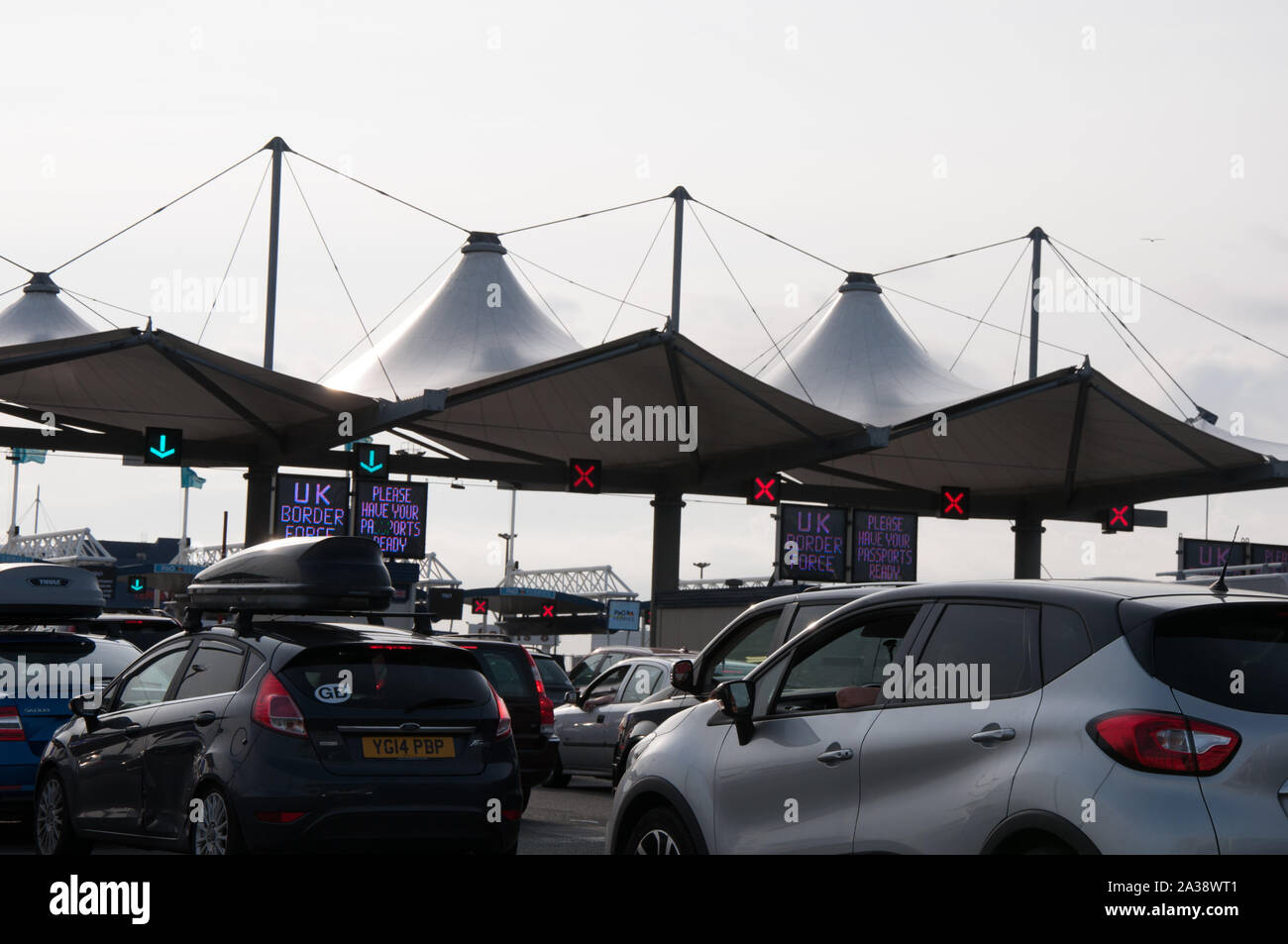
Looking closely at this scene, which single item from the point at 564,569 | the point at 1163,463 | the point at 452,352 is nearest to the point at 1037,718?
the point at 452,352

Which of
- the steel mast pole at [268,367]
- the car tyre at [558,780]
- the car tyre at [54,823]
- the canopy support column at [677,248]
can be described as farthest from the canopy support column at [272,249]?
the car tyre at [54,823]

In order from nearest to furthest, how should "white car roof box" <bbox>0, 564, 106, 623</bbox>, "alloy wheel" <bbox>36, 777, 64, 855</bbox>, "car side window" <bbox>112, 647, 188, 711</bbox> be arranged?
"car side window" <bbox>112, 647, 188, 711</bbox>, "alloy wheel" <bbox>36, 777, 64, 855</bbox>, "white car roof box" <bbox>0, 564, 106, 623</bbox>

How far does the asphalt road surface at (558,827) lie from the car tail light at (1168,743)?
6.59m

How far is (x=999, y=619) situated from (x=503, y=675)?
422 inches

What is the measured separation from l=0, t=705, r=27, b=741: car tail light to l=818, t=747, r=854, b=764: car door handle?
722 centimetres

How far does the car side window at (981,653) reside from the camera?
6176 millimetres

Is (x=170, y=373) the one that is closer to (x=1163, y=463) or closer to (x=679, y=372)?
(x=679, y=372)

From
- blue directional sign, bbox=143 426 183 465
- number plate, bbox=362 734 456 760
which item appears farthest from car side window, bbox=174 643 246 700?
blue directional sign, bbox=143 426 183 465

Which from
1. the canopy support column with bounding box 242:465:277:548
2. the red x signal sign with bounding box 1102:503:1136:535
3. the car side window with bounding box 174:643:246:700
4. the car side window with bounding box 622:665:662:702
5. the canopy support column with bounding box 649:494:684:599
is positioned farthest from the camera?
the red x signal sign with bounding box 1102:503:1136:535

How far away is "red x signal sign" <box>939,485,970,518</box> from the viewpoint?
136 ft

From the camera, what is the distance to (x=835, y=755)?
6762 millimetres

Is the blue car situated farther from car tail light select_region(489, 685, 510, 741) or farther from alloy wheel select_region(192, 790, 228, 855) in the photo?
car tail light select_region(489, 685, 510, 741)

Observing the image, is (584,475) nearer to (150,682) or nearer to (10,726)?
(10,726)

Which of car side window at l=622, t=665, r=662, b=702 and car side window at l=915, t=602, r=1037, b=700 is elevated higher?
car side window at l=915, t=602, r=1037, b=700
